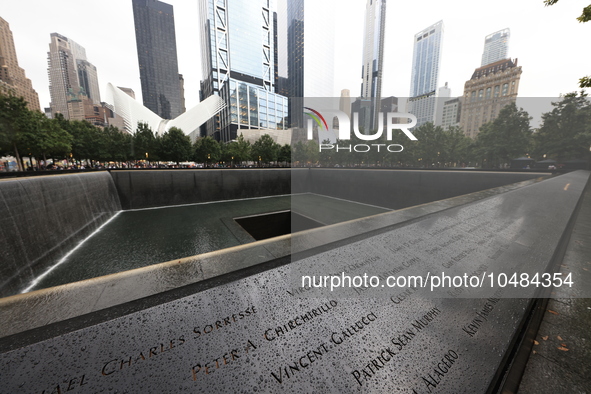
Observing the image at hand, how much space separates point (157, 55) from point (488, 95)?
16082 centimetres

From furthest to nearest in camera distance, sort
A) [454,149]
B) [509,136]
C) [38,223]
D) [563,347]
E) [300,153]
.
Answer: [300,153] < [454,149] < [509,136] < [38,223] < [563,347]

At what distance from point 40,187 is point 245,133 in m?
68.7

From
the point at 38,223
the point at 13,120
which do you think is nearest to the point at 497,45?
the point at 38,223

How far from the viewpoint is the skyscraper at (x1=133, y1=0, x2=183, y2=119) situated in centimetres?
12744

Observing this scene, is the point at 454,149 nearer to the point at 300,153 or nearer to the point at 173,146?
the point at 300,153

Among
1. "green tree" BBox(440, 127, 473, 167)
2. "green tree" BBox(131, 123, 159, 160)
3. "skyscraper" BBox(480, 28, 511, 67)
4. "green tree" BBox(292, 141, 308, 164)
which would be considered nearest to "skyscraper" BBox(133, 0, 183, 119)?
"green tree" BBox(292, 141, 308, 164)

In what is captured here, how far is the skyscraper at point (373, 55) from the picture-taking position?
3517 inches

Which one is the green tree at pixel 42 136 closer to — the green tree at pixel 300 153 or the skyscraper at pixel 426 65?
the green tree at pixel 300 153

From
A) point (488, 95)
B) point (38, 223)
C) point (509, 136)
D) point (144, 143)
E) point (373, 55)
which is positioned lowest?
point (38, 223)

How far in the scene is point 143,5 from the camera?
128m

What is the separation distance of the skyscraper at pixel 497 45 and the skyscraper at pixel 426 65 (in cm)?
3423

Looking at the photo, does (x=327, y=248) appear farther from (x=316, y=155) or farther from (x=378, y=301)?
(x=316, y=155)

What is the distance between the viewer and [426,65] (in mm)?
134125

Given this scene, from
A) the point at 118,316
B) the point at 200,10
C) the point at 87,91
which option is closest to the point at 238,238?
the point at 118,316
